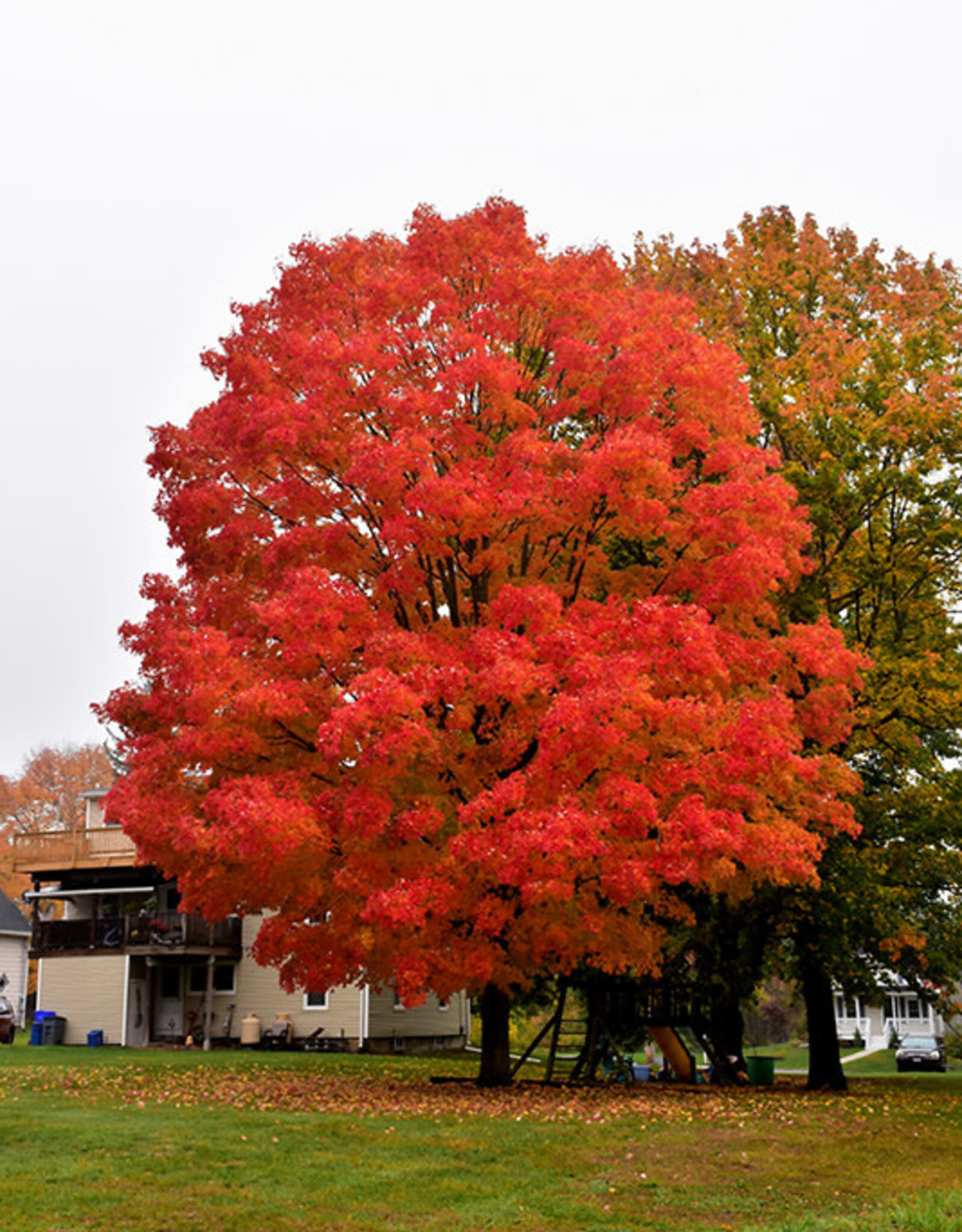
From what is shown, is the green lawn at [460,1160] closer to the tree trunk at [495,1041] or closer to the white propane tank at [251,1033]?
the tree trunk at [495,1041]

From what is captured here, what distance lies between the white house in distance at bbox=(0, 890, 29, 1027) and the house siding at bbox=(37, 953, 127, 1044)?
6655mm

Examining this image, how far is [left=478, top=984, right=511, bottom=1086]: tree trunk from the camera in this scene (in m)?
18.8

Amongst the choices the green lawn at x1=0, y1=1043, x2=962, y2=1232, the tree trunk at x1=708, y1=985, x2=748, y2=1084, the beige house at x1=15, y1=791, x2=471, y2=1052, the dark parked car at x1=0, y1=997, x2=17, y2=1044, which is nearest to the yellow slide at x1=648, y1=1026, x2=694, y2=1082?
the tree trunk at x1=708, y1=985, x2=748, y2=1084

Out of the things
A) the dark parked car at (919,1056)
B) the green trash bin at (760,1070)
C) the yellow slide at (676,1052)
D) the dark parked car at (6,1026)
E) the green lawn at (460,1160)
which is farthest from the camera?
the dark parked car at (919,1056)

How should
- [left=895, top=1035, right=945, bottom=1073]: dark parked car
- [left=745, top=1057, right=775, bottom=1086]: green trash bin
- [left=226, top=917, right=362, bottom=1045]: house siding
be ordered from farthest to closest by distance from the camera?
[left=895, top=1035, right=945, bottom=1073]: dark parked car, [left=226, top=917, right=362, bottom=1045]: house siding, [left=745, top=1057, right=775, bottom=1086]: green trash bin

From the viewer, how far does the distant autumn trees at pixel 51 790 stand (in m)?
65.0

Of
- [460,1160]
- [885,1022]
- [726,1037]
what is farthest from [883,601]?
[885,1022]

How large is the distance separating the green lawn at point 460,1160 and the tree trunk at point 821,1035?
3.75m

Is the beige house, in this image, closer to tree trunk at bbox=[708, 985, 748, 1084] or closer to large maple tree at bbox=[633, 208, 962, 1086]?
tree trunk at bbox=[708, 985, 748, 1084]

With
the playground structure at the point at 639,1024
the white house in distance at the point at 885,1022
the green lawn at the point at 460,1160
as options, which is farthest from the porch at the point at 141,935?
the white house in distance at the point at 885,1022

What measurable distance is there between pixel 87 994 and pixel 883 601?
26.7 metres

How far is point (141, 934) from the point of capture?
36438 mm

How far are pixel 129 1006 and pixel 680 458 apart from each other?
25564mm

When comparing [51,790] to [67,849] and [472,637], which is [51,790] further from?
[472,637]
